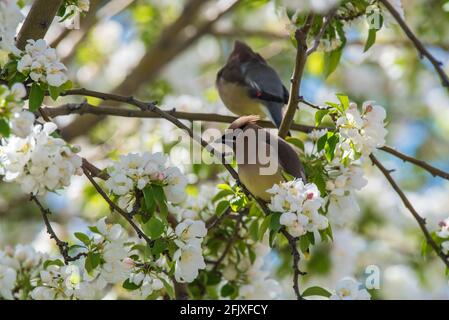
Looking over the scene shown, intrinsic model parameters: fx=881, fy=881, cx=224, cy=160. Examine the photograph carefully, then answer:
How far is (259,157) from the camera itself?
4.27 metres

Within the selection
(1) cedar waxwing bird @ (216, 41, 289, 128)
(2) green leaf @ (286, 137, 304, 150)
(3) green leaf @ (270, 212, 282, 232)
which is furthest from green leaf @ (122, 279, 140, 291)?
(1) cedar waxwing bird @ (216, 41, 289, 128)

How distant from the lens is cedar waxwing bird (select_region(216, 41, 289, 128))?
5.55 meters

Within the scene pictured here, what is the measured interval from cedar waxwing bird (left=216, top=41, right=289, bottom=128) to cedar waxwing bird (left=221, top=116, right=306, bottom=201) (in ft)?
3.02

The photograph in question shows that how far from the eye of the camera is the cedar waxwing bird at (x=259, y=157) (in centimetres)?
399

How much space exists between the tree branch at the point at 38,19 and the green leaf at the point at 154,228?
96cm

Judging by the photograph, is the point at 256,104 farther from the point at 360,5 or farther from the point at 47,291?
the point at 47,291

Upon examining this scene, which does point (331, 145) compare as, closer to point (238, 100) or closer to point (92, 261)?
point (92, 261)

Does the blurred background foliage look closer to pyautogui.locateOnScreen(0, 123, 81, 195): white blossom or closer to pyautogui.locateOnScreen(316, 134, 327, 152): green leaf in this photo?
pyautogui.locateOnScreen(316, 134, 327, 152): green leaf

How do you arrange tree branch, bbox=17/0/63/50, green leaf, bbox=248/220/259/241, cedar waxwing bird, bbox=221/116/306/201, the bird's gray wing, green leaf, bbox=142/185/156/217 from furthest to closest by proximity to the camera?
1. the bird's gray wing
2. green leaf, bbox=248/220/259/241
3. cedar waxwing bird, bbox=221/116/306/201
4. tree branch, bbox=17/0/63/50
5. green leaf, bbox=142/185/156/217

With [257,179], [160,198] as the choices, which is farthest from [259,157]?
[160,198]

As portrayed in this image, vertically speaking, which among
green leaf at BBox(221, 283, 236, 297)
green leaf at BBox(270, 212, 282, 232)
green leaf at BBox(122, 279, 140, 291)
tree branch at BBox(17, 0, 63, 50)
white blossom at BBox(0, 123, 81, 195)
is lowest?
green leaf at BBox(122, 279, 140, 291)

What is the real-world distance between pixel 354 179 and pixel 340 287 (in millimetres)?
517

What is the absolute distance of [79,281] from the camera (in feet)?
11.3

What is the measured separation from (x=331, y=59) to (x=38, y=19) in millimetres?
1482
